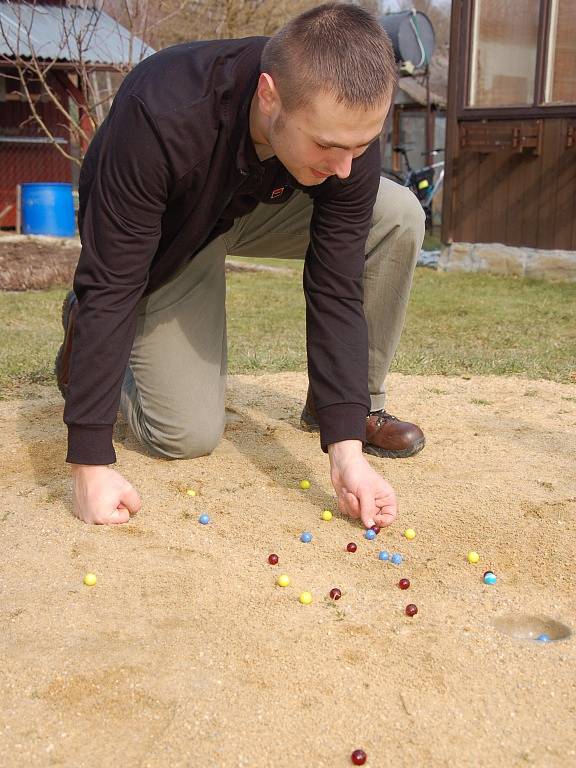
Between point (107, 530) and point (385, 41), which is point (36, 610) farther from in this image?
point (385, 41)

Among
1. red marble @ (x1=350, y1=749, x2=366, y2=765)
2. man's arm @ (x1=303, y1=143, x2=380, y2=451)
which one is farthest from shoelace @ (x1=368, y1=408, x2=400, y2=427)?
red marble @ (x1=350, y1=749, x2=366, y2=765)

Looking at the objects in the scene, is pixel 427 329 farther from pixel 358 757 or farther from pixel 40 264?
pixel 358 757

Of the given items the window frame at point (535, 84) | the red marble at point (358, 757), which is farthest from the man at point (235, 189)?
the window frame at point (535, 84)

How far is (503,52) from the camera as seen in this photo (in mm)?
9312

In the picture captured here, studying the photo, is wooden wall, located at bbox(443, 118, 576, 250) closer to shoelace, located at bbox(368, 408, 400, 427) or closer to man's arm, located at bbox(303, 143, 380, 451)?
shoelace, located at bbox(368, 408, 400, 427)

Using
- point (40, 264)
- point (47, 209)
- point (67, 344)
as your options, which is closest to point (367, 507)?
point (67, 344)

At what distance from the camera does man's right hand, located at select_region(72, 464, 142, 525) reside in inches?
104

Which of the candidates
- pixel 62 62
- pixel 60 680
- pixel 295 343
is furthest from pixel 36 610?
pixel 62 62

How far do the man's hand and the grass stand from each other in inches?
91.1

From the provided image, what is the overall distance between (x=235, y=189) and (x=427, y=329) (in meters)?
4.11

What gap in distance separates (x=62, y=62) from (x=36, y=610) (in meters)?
A: 12.1

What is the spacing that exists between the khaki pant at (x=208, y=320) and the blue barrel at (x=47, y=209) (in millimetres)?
9255

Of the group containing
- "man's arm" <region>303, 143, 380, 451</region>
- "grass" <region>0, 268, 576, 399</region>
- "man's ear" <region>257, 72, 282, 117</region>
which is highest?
"man's ear" <region>257, 72, 282, 117</region>

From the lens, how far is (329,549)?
268 cm
